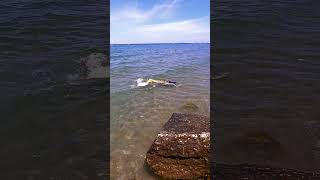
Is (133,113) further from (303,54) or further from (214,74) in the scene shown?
(303,54)

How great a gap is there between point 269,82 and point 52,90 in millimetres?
6211

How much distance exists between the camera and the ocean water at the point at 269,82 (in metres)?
7.05

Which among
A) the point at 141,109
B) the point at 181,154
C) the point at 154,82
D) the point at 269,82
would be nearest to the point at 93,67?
the point at 154,82

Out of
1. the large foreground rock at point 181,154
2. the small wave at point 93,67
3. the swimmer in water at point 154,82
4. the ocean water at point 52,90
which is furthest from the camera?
the swimmer in water at point 154,82

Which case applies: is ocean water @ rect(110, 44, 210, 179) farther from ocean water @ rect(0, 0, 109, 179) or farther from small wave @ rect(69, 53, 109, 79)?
small wave @ rect(69, 53, 109, 79)

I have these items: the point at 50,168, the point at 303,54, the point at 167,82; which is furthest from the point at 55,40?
the point at 303,54

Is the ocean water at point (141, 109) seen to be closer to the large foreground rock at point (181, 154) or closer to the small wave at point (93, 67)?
the large foreground rock at point (181, 154)

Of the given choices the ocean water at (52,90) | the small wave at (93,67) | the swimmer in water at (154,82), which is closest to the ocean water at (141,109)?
the swimmer in water at (154,82)

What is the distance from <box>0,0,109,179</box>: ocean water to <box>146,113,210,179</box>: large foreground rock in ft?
4.00

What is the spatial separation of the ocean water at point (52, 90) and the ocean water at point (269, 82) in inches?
114

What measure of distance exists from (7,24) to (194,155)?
11740mm

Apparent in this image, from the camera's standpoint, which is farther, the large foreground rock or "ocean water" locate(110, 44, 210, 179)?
"ocean water" locate(110, 44, 210, 179)

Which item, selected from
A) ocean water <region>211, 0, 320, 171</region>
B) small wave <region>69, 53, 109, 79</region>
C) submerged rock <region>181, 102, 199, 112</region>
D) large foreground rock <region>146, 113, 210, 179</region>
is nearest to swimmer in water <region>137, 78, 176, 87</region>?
small wave <region>69, 53, 109, 79</region>

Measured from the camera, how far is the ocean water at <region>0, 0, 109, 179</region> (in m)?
7.02
